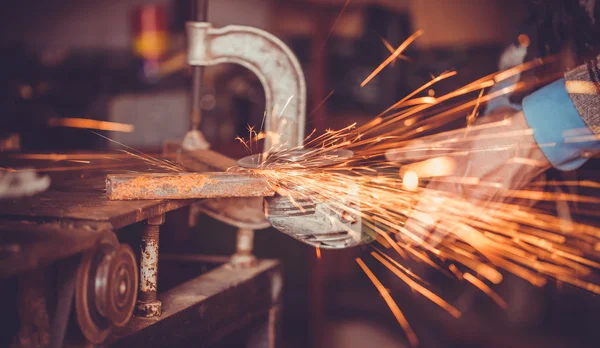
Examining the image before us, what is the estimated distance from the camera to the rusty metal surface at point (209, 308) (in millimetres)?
1473

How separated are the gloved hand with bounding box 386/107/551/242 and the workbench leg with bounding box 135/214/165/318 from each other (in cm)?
71

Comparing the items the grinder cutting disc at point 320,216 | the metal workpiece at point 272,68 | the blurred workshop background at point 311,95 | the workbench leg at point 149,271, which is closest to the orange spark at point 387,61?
the blurred workshop background at point 311,95

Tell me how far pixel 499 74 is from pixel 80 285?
1.53 metres

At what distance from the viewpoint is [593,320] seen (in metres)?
3.90

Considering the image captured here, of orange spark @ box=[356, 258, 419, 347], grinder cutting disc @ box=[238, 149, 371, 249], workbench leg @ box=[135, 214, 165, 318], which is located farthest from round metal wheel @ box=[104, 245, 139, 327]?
orange spark @ box=[356, 258, 419, 347]

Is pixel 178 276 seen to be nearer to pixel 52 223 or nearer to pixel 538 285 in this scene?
pixel 52 223

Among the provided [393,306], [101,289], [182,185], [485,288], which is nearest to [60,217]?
[101,289]

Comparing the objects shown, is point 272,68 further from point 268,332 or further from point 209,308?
point 268,332

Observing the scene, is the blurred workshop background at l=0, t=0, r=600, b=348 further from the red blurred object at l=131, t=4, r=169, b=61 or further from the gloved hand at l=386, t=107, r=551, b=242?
the gloved hand at l=386, t=107, r=551, b=242

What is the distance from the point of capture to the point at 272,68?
193 cm

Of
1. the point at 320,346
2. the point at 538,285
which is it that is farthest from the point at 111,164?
the point at 538,285

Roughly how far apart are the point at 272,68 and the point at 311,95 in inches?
66.1

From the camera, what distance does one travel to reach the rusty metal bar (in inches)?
56.4

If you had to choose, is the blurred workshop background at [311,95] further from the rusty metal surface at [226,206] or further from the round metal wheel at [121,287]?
the round metal wheel at [121,287]
